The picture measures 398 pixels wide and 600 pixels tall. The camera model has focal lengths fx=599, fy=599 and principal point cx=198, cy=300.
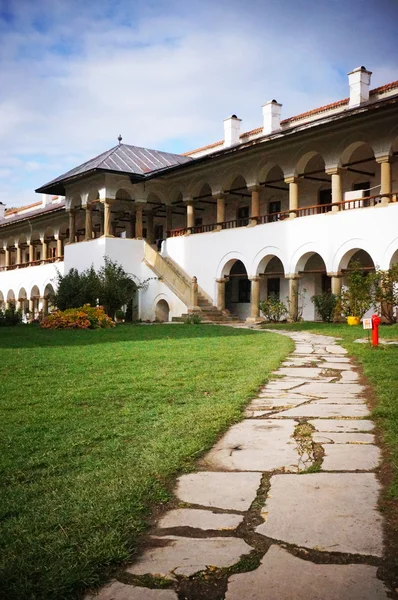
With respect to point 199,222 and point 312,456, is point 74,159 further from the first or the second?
point 312,456

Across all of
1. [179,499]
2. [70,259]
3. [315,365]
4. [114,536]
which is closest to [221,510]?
[179,499]

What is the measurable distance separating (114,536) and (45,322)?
17.8m

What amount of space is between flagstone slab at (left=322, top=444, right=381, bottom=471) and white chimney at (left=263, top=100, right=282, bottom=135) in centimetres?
2334

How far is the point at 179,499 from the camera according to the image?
10.4ft

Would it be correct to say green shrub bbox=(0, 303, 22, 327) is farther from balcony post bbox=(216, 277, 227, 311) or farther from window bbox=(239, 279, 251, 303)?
window bbox=(239, 279, 251, 303)

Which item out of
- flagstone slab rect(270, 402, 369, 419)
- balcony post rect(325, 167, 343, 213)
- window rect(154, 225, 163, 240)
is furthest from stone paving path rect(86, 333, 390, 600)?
window rect(154, 225, 163, 240)

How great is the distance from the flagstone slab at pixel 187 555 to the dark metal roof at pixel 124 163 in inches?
970

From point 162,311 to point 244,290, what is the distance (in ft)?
13.0

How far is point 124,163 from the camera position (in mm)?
27609

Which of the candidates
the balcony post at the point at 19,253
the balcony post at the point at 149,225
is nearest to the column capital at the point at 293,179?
the balcony post at the point at 149,225

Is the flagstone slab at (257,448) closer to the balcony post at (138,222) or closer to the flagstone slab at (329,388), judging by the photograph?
the flagstone slab at (329,388)

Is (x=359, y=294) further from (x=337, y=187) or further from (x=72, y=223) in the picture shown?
(x=72, y=223)

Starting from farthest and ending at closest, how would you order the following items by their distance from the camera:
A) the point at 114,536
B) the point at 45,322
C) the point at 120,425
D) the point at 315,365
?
1. the point at 45,322
2. the point at 315,365
3. the point at 120,425
4. the point at 114,536

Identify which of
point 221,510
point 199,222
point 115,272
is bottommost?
point 221,510
